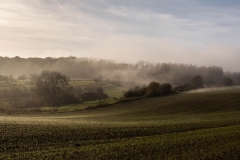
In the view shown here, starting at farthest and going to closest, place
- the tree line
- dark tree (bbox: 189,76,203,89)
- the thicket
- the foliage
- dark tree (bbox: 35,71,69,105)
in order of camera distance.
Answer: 1. dark tree (bbox: 189,76,203,89)
2. the foliage
3. dark tree (bbox: 35,71,69,105)
4. the tree line
5. the thicket

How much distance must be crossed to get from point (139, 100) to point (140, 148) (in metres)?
55.7

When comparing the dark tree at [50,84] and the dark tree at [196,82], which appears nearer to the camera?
the dark tree at [50,84]

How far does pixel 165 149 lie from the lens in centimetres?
1484

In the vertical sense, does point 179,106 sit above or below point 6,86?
below

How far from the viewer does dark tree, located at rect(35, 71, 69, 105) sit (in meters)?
82.6

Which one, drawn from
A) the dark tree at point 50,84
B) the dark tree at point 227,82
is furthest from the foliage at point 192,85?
the dark tree at point 50,84

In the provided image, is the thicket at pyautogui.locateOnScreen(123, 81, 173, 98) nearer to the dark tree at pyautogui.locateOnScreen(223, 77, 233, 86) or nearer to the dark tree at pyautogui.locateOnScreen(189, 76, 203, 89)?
the dark tree at pyautogui.locateOnScreen(189, 76, 203, 89)

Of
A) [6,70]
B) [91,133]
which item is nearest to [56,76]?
[6,70]

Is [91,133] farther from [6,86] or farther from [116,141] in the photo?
[6,86]

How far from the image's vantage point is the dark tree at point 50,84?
3250 inches

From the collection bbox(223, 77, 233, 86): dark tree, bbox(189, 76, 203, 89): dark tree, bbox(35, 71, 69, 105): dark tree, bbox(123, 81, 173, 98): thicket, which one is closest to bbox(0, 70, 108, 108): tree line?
bbox(35, 71, 69, 105): dark tree

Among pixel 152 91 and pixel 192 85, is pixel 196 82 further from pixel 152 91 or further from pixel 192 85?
pixel 152 91

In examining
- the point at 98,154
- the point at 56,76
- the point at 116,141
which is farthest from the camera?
the point at 56,76

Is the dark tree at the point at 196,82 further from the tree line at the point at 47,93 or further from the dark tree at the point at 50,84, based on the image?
the dark tree at the point at 50,84
